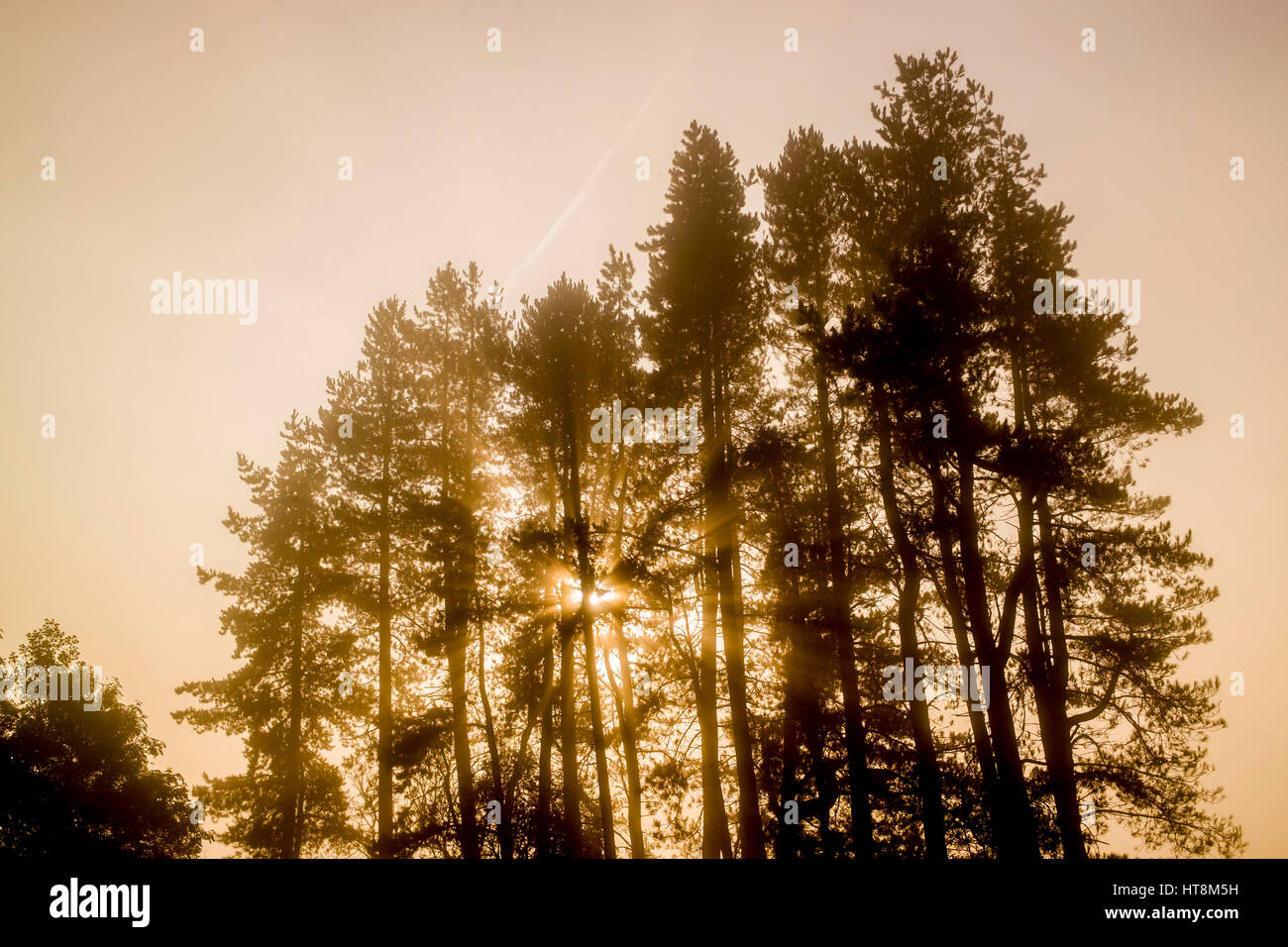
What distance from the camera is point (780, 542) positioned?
15.7 m

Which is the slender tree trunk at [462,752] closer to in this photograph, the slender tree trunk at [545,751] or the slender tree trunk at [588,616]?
the slender tree trunk at [545,751]

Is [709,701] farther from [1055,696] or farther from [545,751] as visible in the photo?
[1055,696]

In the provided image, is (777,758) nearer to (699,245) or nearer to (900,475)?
(900,475)

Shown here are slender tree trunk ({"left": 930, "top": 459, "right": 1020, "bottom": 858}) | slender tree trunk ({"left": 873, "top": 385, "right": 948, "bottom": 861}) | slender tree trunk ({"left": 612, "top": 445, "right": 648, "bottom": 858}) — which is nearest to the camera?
slender tree trunk ({"left": 930, "top": 459, "right": 1020, "bottom": 858})

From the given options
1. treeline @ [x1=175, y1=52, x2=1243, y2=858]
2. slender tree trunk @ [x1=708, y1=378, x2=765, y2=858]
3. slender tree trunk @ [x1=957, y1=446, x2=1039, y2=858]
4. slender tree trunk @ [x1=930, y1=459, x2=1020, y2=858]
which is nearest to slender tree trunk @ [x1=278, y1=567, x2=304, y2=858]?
treeline @ [x1=175, y1=52, x2=1243, y2=858]

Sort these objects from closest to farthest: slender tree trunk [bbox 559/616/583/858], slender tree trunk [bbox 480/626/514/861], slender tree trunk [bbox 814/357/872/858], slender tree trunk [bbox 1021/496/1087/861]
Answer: slender tree trunk [bbox 814/357/872/858], slender tree trunk [bbox 1021/496/1087/861], slender tree trunk [bbox 559/616/583/858], slender tree trunk [bbox 480/626/514/861]

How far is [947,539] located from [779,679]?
16.9 feet

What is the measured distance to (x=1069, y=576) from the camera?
1380cm

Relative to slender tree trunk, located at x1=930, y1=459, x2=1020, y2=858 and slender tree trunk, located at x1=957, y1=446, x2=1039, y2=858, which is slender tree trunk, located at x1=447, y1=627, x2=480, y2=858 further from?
slender tree trunk, located at x1=957, y1=446, x2=1039, y2=858

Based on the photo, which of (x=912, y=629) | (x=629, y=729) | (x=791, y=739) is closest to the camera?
(x=912, y=629)

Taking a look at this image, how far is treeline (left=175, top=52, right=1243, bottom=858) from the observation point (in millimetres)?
12734

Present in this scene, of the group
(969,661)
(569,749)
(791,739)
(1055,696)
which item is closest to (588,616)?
(569,749)

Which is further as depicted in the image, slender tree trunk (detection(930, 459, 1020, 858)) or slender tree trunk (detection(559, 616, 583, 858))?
slender tree trunk (detection(559, 616, 583, 858))
